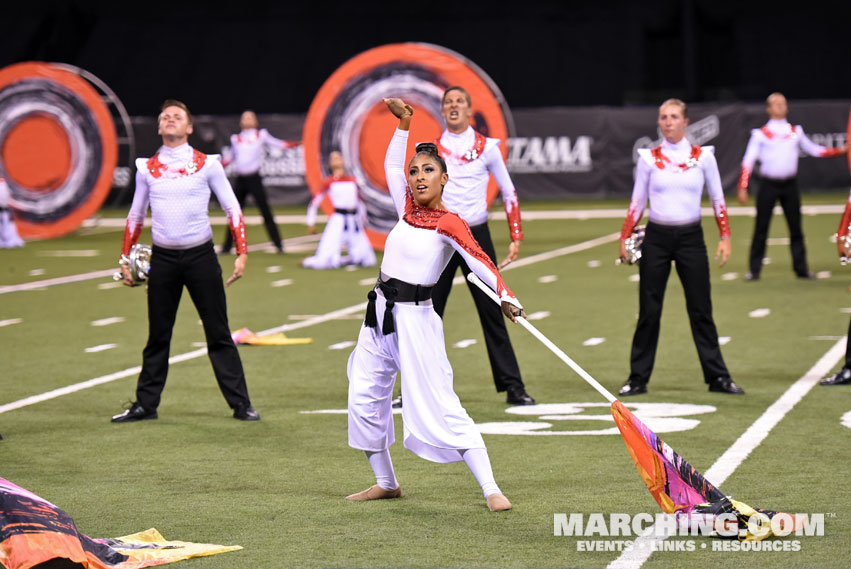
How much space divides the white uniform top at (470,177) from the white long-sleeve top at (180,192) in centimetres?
148

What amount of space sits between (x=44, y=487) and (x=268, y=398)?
276 cm

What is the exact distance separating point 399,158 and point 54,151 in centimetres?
1812

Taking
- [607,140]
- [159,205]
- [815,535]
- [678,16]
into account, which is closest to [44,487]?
[159,205]

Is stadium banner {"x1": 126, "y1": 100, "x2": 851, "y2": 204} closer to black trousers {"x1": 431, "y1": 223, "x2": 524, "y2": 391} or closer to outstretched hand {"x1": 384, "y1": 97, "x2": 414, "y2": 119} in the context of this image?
black trousers {"x1": 431, "y1": 223, "x2": 524, "y2": 391}

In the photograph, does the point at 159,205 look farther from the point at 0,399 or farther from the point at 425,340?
the point at 425,340

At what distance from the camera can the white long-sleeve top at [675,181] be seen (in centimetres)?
963

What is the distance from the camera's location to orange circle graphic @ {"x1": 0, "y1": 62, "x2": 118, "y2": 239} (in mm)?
23906

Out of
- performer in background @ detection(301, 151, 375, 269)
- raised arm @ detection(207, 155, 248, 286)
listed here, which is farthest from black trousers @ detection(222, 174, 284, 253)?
raised arm @ detection(207, 155, 248, 286)

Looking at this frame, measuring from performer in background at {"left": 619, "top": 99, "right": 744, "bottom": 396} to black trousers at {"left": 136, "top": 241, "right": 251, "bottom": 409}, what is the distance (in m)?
2.58

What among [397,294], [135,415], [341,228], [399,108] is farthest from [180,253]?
[341,228]

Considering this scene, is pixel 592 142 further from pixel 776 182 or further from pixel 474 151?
pixel 474 151

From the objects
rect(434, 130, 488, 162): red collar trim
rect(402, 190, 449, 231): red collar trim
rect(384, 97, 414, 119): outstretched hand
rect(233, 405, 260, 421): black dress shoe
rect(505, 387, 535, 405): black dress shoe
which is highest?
rect(384, 97, 414, 119): outstretched hand

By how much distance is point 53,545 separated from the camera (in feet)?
17.4

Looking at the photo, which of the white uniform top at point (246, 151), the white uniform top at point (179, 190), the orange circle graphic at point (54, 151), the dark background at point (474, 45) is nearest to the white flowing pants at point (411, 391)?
the white uniform top at point (179, 190)
